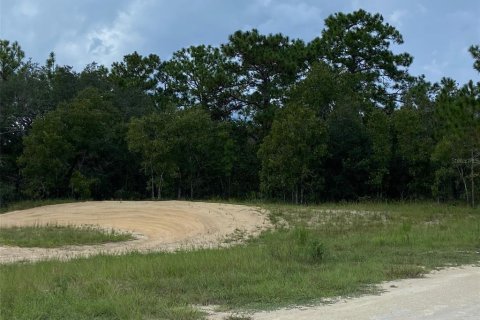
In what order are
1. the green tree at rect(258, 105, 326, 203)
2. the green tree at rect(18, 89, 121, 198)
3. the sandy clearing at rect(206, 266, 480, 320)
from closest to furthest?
the sandy clearing at rect(206, 266, 480, 320)
the green tree at rect(258, 105, 326, 203)
the green tree at rect(18, 89, 121, 198)

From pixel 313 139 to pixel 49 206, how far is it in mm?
17262

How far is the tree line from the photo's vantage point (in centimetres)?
3434

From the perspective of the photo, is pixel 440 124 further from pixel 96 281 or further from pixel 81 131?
pixel 96 281

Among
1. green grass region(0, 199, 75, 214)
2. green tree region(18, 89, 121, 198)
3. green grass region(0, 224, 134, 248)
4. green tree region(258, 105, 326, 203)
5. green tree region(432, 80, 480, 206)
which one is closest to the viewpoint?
green grass region(0, 224, 134, 248)

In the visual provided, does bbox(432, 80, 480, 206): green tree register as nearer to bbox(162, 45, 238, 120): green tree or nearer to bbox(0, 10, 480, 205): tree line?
bbox(0, 10, 480, 205): tree line

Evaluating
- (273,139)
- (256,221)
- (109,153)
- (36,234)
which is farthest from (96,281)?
(109,153)

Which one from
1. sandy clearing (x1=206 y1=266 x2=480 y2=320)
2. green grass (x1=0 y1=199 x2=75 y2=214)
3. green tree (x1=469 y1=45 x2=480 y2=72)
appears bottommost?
sandy clearing (x1=206 y1=266 x2=480 y2=320)

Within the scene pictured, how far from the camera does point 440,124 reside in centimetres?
3419

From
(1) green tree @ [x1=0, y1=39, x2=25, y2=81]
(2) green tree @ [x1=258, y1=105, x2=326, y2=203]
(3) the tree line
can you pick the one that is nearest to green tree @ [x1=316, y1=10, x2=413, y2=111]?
(3) the tree line

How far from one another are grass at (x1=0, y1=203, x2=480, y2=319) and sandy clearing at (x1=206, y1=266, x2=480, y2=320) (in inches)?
18.0

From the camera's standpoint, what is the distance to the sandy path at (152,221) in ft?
60.8

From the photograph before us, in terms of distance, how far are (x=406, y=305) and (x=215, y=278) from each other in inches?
134

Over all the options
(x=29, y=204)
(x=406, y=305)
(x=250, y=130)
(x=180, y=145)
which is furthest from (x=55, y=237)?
(x=250, y=130)

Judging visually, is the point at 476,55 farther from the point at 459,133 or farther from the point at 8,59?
the point at 8,59
